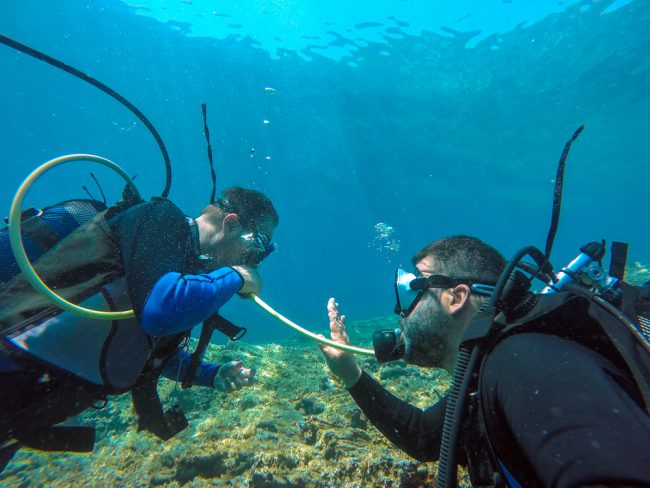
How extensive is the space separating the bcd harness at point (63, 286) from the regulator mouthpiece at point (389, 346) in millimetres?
1713

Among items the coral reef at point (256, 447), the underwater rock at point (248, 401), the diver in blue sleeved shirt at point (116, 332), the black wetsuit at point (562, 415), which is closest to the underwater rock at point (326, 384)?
the coral reef at point (256, 447)

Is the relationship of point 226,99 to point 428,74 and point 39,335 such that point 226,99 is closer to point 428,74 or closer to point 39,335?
point 428,74

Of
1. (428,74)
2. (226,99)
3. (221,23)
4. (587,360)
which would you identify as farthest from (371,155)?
(587,360)

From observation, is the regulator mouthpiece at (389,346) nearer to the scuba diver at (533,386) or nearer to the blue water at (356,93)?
the scuba diver at (533,386)

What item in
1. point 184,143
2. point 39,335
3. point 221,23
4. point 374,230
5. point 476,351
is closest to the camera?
point 476,351

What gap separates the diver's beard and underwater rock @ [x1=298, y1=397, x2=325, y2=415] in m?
3.87

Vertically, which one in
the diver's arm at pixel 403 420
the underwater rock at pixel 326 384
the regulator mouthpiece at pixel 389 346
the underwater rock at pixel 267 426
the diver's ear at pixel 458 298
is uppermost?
the diver's ear at pixel 458 298

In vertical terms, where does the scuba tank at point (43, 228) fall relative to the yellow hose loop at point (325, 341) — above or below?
above

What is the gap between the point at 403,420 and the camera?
2.72m

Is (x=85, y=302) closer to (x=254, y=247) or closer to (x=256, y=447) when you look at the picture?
(x=254, y=247)

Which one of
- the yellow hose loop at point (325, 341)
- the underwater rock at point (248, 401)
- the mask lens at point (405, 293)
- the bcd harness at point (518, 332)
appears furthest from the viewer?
the underwater rock at point (248, 401)

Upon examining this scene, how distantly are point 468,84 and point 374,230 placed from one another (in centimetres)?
6762

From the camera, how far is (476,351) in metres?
1.41

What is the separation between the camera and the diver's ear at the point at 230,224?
10.0 ft
